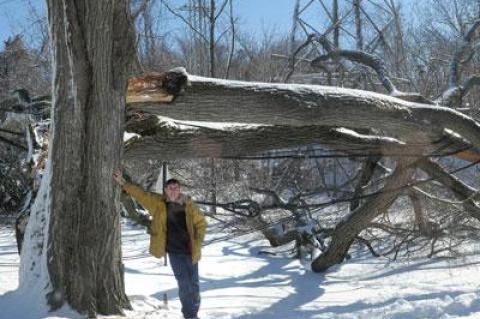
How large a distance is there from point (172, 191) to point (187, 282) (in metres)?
0.84

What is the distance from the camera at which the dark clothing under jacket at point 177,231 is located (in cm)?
533

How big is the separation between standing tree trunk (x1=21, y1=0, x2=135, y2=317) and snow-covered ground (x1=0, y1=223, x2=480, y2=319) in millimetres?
293

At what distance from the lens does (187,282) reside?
541 cm

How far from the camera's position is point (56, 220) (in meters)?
4.55

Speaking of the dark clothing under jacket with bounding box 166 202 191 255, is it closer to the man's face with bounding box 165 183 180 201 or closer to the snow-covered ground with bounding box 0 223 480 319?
the man's face with bounding box 165 183 180 201

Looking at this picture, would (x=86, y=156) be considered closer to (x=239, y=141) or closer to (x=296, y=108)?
(x=296, y=108)

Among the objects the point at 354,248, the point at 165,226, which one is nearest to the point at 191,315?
the point at 165,226

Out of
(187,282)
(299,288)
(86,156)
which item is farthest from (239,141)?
(299,288)

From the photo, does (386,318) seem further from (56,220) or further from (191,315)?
(56,220)

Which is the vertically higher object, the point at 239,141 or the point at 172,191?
the point at 239,141

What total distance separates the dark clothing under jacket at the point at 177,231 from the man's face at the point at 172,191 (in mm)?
56

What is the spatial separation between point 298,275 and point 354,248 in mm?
2317

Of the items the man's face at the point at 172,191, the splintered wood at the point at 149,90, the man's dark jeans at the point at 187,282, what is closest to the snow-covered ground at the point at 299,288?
the man's dark jeans at the point at 187,282

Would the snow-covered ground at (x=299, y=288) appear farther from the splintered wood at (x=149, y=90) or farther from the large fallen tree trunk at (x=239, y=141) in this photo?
the splintered wood at (x=149, y=90)
